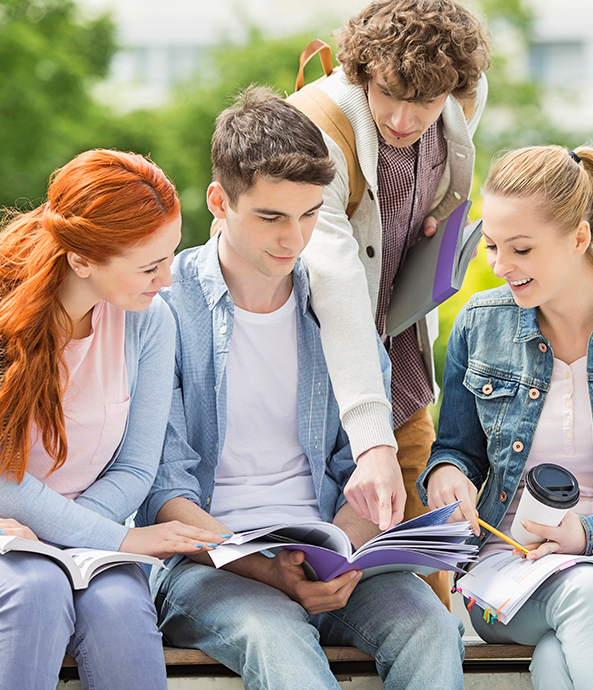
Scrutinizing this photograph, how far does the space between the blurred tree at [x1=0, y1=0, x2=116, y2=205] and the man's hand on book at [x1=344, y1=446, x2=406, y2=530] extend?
1358 cm

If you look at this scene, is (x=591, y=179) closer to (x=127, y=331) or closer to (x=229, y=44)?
(x=127, y=331)

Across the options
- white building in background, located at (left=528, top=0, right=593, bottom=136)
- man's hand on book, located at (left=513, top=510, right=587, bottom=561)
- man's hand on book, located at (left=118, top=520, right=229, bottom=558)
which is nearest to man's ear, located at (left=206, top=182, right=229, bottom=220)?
man's hand on book, located at (left=118, top=520, right=229, bottom=558)

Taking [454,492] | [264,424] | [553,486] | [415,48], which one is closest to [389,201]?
[415,48]

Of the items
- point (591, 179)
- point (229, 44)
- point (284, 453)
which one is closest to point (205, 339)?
point (284, 453)

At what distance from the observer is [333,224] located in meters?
2.20

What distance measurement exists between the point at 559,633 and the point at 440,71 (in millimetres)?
1314

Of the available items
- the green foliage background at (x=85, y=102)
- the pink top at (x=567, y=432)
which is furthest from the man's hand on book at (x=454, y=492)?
the green foliage background at (x=85, y=102)

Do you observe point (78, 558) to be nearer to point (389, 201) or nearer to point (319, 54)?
point (389, 201)

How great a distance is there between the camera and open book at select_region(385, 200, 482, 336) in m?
2.22

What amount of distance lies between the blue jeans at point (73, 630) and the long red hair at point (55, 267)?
264mm

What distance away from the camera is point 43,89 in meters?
15.9

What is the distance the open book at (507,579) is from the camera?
5.96ft

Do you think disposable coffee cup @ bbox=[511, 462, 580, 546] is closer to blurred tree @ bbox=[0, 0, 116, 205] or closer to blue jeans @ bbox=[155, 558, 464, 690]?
blue jeans @ bbox=[155, 558, 464, 690]

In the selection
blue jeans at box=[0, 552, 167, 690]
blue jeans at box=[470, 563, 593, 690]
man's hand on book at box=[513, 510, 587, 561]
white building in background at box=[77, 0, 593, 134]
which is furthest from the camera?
white building in background at box=[77, 0, 593, 134]
